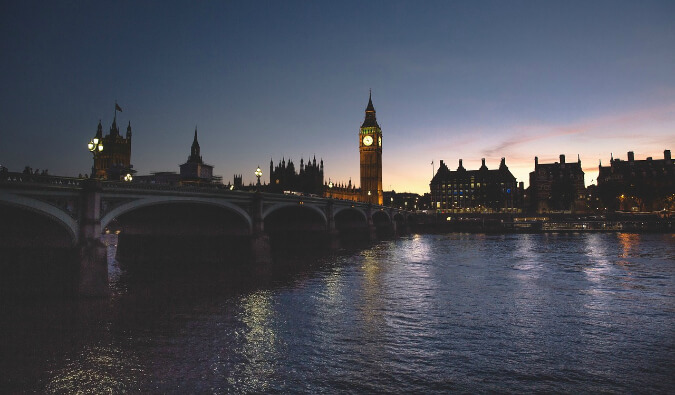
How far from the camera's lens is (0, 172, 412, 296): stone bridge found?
82.2ft

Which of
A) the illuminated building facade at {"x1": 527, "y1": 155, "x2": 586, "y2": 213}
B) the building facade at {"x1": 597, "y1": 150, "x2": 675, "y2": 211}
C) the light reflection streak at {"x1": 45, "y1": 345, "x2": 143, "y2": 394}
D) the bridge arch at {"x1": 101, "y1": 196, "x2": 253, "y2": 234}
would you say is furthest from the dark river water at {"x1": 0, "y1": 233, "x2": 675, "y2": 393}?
the illuminated building facade at {"x1": 527, "y1": 155, "x2": 586, "y2": 213}

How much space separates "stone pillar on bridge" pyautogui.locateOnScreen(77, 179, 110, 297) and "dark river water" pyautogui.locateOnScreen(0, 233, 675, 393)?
1084mm

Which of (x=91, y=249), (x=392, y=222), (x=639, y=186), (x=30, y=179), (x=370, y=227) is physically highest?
(x=639, y=186)

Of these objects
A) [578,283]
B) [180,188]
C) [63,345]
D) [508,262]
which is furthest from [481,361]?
[508,262]

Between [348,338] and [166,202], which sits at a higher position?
[166,202]

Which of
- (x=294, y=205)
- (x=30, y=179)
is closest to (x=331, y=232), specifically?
(x=294, y=205)

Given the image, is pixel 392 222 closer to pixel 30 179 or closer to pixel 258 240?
pixel 258 240

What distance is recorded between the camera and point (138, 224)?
47781mm

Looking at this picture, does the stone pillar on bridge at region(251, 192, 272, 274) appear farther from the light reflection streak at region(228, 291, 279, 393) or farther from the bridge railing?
the bridge railing

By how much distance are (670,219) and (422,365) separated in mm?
144292

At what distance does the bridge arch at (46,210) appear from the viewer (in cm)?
2227

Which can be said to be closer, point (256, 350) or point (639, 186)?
point (256, 350)

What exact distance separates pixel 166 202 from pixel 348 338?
70.1ft

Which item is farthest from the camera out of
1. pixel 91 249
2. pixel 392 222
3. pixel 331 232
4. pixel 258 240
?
pixel 392 222
